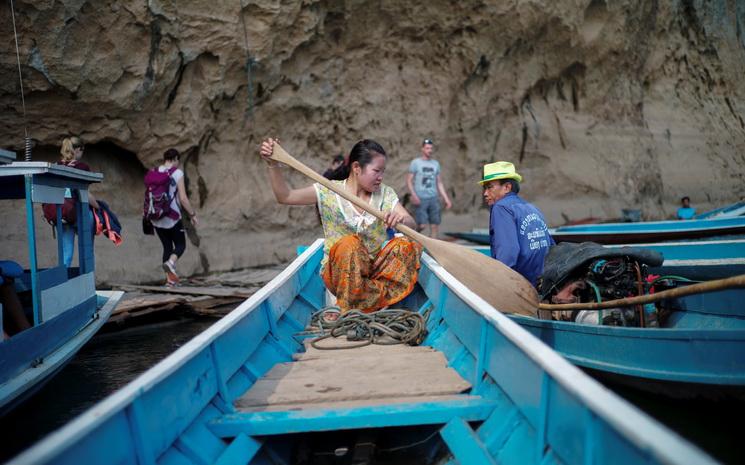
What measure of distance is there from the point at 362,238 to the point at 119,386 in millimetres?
2203

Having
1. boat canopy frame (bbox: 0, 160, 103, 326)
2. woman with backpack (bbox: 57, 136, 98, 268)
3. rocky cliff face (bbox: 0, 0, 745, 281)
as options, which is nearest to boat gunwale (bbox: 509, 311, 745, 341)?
boat canopy frame (bbox: 0, 160, 103, 326)

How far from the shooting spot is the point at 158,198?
752 cm

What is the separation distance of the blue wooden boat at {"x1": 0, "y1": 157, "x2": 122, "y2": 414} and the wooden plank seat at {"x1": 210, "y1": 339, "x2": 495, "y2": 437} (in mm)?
1687

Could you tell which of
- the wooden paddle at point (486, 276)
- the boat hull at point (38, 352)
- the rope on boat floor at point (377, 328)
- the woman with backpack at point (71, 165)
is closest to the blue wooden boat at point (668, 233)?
the wooden paddle at point (486, 276)

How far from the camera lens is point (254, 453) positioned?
213 centimetres

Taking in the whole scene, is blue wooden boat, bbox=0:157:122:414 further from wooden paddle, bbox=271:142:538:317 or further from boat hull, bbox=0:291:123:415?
wooden paddle, bbox=271:142:538:317

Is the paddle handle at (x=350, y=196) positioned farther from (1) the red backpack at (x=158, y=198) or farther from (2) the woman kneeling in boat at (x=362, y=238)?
(1) the red backpack at (x=158, y=198)

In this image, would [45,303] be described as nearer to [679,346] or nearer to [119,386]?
[119,386]

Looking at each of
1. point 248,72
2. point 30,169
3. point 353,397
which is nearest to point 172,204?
point 248,72

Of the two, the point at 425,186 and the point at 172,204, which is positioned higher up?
the point at 425,186

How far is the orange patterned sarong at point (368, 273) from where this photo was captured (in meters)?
3.91

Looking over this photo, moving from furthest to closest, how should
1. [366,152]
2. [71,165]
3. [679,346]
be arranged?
[71,165] → [366,152] → [679,346]

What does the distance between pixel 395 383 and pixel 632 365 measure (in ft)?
5.34

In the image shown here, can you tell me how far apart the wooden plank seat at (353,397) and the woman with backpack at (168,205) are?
5.01 m
